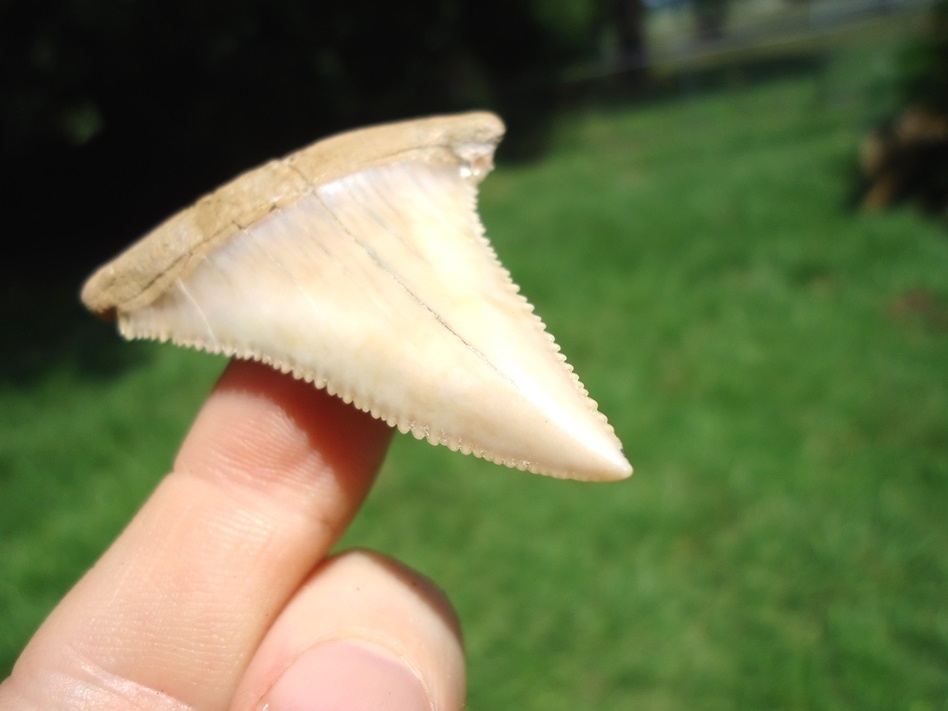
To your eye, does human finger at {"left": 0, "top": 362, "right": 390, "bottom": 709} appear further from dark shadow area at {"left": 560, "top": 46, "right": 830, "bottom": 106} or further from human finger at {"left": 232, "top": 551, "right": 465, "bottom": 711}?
dark shadow area at {"left": 560, "top": 46, "right": 830, "bottom": 106}

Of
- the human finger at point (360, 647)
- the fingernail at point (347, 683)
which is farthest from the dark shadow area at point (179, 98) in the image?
the fingernail at point (347, 683)

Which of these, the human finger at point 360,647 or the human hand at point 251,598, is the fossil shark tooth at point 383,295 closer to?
the human hand at point 251,598

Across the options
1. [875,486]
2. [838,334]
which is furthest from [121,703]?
[838,334]

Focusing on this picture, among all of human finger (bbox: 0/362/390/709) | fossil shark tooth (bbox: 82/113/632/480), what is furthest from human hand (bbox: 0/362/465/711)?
fossil shark tooth (bbox: 82/113/632/480)

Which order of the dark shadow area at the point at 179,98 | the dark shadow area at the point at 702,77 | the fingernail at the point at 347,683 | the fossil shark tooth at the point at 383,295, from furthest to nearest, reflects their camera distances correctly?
the dark shadow area at the point at 702,77 < the dark shadow area at the point at 179,98 < the fingernail at the point at 347,683 < the fossil shark tooth at the point at 383,295

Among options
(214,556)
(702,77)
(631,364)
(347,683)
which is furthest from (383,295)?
(702,77)

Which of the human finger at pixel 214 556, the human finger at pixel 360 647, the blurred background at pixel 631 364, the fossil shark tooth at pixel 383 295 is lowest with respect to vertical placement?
the blurred background at pixel 631 364
